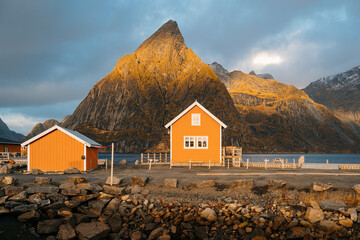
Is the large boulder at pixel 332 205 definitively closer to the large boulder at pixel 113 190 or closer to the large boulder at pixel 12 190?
the large boulder at pixel 113 190

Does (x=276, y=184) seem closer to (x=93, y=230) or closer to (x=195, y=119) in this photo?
(x=93, y=230)

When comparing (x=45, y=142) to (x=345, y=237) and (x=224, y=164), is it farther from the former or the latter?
(x=345, y=237)

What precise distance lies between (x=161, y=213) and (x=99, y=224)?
3.54 meters

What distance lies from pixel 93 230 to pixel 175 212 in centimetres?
472

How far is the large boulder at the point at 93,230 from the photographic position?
46.6 feet

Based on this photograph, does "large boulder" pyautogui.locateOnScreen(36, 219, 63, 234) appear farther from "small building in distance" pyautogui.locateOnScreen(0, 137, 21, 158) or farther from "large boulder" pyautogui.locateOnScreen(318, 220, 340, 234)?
"small building in distance" pyautogui.locateOnScreen(0, 137, 21, 158)

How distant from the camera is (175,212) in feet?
54.1

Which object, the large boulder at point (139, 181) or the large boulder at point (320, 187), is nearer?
the large boulder at point (320, 187)

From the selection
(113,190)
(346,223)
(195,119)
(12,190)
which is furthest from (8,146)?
(346,223)

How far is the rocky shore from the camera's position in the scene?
14.7 m

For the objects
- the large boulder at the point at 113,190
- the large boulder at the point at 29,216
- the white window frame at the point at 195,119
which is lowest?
the large boulder at the point at 29,216

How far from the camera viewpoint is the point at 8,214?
1482cm

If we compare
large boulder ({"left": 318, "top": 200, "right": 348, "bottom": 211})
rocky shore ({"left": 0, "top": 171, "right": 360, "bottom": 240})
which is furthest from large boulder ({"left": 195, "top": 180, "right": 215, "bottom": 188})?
large boulder ({"left": 318, "top": 200, "right": 348, "bottom": 211})

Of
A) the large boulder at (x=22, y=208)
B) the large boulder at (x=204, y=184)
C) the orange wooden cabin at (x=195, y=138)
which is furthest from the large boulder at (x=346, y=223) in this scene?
the orange wooden cabin at (x=195, y=138)
